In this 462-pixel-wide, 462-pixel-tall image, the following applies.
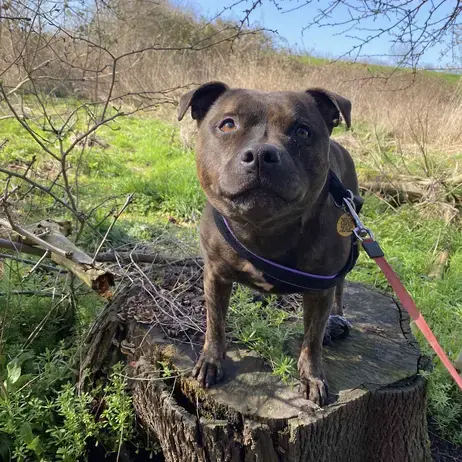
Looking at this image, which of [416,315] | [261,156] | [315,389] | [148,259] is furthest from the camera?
[148,259]

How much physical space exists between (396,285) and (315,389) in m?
0.61

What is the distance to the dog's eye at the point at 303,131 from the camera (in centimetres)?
178

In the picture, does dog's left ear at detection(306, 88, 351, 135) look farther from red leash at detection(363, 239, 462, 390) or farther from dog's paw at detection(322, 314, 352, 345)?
dog's paw at detection(322, 314, 352, 345)

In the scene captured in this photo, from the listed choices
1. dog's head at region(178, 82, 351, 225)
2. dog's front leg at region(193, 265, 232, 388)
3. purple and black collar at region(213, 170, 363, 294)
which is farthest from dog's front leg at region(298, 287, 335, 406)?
dog's head at region(178, 82, 351, 225)

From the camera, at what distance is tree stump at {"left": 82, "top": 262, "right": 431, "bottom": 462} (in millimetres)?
1913

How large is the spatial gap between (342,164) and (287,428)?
5.02 ft

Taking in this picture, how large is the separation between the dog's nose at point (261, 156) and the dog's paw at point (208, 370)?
1.03 metres

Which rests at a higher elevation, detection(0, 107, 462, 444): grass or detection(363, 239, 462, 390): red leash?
detection(363, 239, 462, 390): red leash

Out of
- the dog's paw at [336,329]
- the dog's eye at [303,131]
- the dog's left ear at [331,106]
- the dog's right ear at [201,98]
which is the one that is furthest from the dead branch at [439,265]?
the dog's right ear at [201,98]

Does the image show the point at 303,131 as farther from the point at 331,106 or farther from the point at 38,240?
the point at 38,240

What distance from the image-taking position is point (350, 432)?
211cm

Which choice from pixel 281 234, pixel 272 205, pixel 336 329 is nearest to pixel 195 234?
pixel 336 329

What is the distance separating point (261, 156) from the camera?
151 cm

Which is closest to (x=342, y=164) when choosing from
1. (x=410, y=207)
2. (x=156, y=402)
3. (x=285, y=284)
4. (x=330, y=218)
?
(x=330, y=218)
